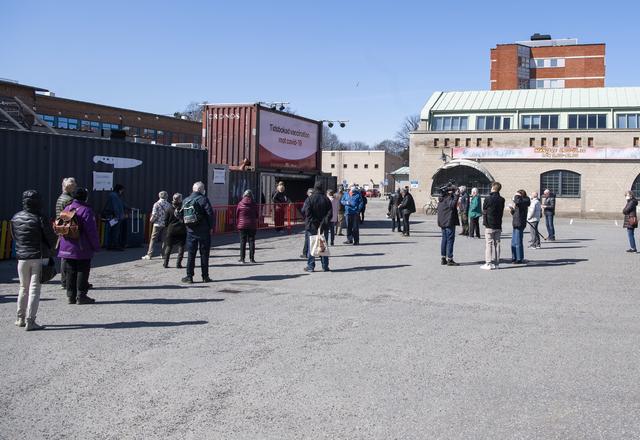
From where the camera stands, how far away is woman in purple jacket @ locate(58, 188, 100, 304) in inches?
334

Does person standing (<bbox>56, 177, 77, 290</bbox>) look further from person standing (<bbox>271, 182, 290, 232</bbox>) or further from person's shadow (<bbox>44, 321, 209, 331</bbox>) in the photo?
person standing (<bbox>271, 182, 290, 232</bbox>)

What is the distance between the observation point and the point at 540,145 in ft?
132

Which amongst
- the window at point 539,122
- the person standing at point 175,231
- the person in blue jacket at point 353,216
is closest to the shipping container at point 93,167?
the person standing at point 175,231

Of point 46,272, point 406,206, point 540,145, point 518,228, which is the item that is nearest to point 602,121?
point 540,145

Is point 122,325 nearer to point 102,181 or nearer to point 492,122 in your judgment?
point 102,181

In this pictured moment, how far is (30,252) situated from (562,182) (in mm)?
37309

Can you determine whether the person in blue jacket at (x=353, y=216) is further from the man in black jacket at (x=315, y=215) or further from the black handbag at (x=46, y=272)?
the black handbag at (x=46, y=272)

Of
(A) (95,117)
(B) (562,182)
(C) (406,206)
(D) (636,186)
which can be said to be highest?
(A) (95,117)

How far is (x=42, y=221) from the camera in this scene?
299 inches

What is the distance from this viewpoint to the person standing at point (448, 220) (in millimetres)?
13227

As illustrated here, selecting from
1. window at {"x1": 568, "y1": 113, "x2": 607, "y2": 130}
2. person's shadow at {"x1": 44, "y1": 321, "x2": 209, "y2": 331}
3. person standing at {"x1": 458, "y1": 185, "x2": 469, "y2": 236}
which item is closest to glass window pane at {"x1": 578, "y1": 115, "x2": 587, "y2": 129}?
window at {"x1": 568, "y1": 113, "x2": 607, "y2": 130}

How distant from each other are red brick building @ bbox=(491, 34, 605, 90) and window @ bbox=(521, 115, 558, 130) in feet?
104

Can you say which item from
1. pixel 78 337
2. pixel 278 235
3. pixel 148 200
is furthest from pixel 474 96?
pixel 78 337

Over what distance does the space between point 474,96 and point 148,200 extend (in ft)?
107
